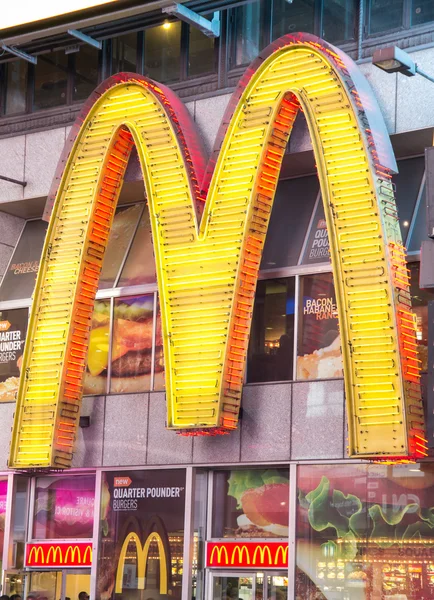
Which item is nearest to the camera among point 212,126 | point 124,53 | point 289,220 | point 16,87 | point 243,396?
point 243,396

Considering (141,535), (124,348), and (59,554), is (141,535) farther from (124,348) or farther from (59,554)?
(124,348)

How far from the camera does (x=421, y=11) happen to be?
21.3 m

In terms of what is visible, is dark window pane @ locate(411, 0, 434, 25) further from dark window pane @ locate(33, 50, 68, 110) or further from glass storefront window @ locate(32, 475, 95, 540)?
glass storefront window @ locate(32, 475, 95, 540)

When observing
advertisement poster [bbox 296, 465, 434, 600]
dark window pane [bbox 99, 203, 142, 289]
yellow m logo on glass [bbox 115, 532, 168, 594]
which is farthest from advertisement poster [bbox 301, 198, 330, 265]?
yellow m logo on glass [bbox 115, 532, 168, 594]

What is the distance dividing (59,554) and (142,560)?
88.2 inches

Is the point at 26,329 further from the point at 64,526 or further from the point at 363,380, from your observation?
the point at 363,380

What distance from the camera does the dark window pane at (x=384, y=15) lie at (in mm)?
21594

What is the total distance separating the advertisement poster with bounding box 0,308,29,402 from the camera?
25359mm

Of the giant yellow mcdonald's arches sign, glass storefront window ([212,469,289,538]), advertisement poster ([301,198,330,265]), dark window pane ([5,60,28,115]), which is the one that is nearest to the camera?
the giant yellow mcdonald's arches sign

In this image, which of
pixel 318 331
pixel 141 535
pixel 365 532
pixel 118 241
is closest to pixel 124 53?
pixel 118 241

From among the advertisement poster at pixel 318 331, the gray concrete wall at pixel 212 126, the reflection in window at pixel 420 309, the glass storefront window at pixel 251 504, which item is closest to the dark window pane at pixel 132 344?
the glass storefront window at pixel 251 504

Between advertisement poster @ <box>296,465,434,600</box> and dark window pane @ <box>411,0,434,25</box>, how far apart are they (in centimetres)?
785

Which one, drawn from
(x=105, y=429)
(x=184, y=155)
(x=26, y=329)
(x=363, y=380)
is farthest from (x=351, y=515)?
(x=26, y=329)

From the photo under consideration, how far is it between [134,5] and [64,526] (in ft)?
33.6
